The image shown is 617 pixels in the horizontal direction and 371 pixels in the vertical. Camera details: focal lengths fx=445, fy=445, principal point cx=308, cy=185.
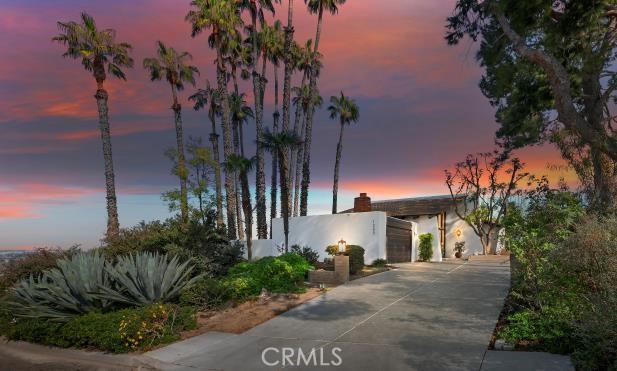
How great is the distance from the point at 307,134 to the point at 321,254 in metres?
18.1

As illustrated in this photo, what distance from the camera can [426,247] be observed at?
29562mm

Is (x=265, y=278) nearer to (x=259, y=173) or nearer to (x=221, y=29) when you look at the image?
(x=259, y=173)

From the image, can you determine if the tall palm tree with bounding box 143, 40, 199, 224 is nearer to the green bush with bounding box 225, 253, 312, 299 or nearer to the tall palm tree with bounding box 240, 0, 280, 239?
the tall palm tree with bounding box 240, 0, 280, 239

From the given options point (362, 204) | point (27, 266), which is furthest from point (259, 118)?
point (27, 266)

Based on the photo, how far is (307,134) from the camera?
134ft

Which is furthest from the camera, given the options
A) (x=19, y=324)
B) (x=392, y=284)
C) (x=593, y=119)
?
(x=593, y=119)

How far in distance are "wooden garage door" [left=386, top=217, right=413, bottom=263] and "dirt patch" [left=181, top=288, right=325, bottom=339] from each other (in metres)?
10.7

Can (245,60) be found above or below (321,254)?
above

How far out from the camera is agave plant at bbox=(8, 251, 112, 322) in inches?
418

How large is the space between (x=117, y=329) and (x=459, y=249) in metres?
31.7

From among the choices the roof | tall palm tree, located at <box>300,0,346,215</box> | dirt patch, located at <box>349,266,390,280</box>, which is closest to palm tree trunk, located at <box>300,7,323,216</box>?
tall palm tree, located at <box>300,0,346,215</box>

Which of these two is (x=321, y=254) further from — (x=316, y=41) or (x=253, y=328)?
(x=316, y=41)

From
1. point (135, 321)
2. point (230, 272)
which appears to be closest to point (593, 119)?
point (230, 272)

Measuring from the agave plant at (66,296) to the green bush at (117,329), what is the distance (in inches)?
12.6
